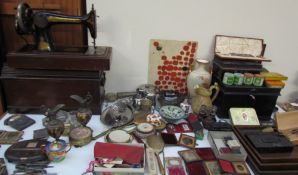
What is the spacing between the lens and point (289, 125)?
1.14m

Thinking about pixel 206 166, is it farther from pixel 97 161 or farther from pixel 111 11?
pixel 111 11

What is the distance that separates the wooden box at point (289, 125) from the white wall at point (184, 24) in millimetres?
460

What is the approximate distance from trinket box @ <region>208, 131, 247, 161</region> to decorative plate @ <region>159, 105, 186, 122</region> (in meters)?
0.18

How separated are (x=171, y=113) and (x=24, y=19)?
833 millimetres

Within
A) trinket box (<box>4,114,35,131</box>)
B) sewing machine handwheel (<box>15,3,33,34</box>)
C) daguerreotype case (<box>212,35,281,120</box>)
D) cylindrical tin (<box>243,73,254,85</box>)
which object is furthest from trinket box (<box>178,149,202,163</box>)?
sewing machine handwheel (<box>15,3,33,34</box>)

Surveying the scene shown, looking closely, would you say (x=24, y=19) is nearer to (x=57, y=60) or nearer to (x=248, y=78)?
(x=57, y=60)

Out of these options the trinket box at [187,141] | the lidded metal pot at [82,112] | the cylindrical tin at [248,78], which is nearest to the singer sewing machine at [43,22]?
the lidded metal pot at [82,112]

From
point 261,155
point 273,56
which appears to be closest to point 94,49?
point 261,155

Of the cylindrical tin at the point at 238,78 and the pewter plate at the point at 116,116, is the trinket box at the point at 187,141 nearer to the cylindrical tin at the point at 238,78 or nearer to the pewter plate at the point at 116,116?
the pewter plate at the point at 116,116

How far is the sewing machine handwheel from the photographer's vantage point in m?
1.06

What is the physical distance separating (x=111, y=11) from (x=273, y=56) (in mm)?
1020

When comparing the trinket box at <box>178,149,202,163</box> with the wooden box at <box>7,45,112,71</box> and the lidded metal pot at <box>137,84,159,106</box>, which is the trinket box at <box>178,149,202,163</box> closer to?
the lidded metal pot at <box>137,84,159,106</box>

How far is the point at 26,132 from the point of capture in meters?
1.07

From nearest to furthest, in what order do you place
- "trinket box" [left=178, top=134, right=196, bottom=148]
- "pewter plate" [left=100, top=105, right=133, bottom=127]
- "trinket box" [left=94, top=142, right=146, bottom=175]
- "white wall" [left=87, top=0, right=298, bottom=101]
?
"trinket box" [left=94, top=142, right=146, bottom=175] → "trinket box" [left=178, top=134, right=196, bottom=148] → "pewter plate" [left=100, top=105, right=133, bottom=127] → "white wall" [left=87, top=0, right=298, bottom=101]
